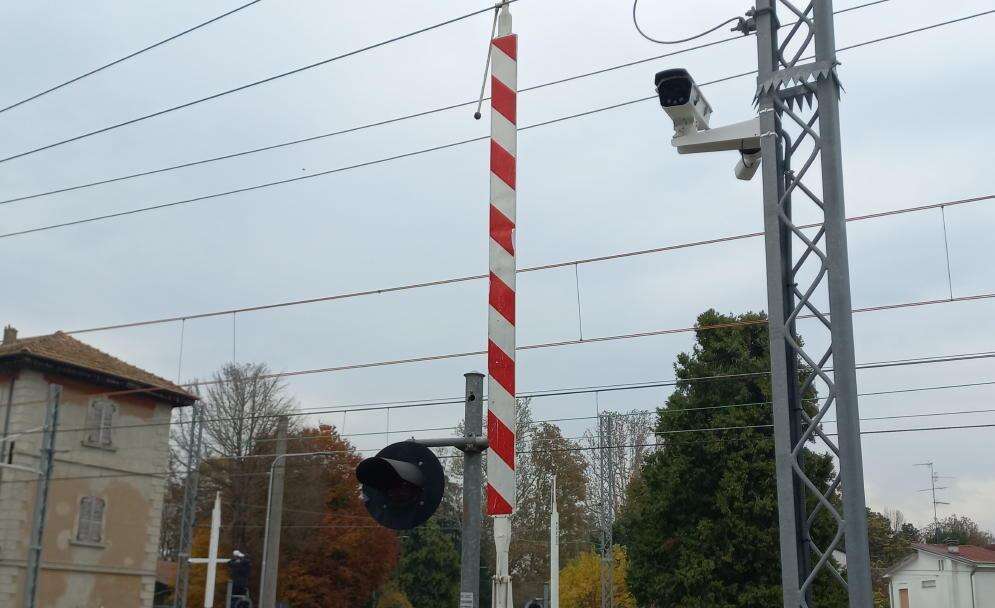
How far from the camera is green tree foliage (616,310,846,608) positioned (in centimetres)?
3064

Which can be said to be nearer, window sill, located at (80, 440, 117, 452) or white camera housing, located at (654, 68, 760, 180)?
white camera housing, located at (654, 68, 760, 180)

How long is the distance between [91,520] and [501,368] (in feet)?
104

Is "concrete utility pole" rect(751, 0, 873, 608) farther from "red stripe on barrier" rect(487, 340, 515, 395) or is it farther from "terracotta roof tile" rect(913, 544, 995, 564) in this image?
"terracotta roof tile" rect(913, 544, 995, 564)

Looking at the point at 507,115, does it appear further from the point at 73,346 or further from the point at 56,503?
the point at 73,346

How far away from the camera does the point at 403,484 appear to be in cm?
607

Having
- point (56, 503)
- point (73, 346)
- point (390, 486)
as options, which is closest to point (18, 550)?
point (56, 503)

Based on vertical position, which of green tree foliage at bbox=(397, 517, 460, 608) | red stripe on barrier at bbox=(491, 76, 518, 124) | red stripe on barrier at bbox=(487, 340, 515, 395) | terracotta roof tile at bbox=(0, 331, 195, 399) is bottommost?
green tree foliage at bbox=(397, 517, 460, 608)

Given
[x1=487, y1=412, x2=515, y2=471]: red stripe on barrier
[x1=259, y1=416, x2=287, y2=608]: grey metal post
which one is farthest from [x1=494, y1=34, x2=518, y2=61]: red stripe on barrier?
[x1=259, y1=416, x2=287, y2=608]: grey metal post

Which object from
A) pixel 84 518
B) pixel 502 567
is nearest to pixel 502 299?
pixel 502 567

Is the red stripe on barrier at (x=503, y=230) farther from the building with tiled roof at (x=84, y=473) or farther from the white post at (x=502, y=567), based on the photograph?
the building with tiled roof at (x=84, y=473)

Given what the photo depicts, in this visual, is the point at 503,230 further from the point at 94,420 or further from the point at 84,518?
the point at 94,420

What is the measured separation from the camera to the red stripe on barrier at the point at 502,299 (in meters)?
5.96

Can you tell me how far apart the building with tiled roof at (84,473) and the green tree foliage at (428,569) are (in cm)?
2139

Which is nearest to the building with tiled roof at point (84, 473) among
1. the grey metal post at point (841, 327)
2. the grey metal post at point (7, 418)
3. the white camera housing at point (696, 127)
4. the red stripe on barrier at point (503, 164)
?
the grey metal post at point (7, 418)
